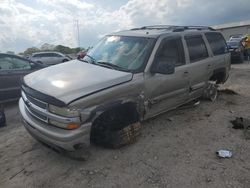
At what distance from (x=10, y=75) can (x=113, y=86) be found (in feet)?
15.8

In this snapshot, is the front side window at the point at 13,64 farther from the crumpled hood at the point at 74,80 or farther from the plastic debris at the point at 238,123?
the plastic debris at the point at 238,123

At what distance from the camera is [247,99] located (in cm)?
768

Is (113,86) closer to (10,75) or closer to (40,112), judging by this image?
(40,112)

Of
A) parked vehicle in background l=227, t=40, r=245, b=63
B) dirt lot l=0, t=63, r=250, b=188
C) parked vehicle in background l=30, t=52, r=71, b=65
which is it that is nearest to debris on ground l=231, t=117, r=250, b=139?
dirt lot l=0, t=63, r=250, b=188

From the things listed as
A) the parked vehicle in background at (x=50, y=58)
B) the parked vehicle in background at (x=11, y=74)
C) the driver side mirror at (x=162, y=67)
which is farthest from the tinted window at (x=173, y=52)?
the parked vehicle in background at (x=50, y=58)

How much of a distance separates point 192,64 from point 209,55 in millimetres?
974

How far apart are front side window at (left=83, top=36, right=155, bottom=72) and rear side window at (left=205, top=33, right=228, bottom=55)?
235 cm

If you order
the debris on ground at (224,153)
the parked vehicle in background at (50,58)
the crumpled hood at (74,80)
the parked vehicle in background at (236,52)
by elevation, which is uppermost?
the crumpled hood at (74,80)

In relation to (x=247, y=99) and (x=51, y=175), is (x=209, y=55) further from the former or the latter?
(x=51, y=175)

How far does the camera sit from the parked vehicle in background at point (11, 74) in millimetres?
7844

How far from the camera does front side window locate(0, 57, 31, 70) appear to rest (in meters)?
8.00

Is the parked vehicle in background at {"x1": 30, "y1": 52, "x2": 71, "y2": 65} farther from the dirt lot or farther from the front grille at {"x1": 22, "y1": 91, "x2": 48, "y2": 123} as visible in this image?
the front grille at {"x1": 22, "y1": 91, "x2": 48, "y2": 123}

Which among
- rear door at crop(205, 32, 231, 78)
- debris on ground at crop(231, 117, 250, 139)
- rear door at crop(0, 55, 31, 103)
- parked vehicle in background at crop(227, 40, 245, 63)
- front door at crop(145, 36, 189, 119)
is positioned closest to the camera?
front door at crop(145, 36, 189, 119)

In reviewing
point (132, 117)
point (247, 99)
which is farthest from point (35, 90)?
point (247, 99)
